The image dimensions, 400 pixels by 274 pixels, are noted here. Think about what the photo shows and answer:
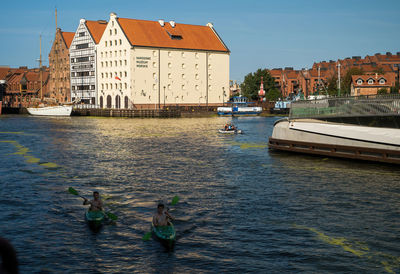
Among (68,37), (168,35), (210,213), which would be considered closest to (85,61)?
(68,37)

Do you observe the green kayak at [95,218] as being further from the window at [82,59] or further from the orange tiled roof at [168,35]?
the window at [82,59]

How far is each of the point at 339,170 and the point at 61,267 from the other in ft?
78.3

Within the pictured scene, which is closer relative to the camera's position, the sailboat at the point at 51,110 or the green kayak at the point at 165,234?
the green kayak at the point at 165,234

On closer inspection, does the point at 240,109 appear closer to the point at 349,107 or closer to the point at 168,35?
the point at 168,35

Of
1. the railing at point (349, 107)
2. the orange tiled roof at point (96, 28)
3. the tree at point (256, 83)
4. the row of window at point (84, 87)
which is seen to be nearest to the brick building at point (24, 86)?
the row of window at point (84, 87)

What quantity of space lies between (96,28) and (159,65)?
26.4 metres

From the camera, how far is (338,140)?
39.2 meters

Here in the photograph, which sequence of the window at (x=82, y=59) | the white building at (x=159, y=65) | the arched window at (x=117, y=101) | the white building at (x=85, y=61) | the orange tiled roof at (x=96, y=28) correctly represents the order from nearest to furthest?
the white building at (x=159, y=65), the arched window at (x=117, y=101), the white building at (x=85, y=61), the orange tiled roof at (x=96, y=28), the window at (x=82, y=59)

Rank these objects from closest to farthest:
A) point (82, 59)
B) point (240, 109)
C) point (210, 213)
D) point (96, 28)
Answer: point (210, 213) → point (240, 109) → point (96, 28) → point (82, 59)

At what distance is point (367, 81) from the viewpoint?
447 ft

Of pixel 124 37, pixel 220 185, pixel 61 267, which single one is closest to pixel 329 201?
pixel 220 185

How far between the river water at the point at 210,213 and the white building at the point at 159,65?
80378 mm

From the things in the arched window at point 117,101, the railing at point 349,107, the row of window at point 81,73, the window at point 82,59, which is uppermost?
the window at point 82,59

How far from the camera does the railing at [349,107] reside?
36.2 metres
